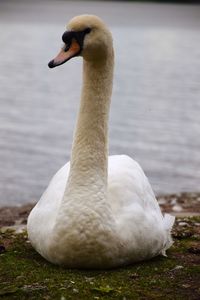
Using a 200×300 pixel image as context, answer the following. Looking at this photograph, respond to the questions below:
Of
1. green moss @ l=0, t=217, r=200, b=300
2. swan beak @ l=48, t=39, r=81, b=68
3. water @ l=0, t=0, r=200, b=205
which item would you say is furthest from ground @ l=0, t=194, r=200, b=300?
water @ l=0, t=0, r=200, b=205

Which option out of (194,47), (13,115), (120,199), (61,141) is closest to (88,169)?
(120,199)

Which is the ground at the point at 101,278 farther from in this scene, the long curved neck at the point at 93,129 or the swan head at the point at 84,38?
the swan head at the point at 84,38

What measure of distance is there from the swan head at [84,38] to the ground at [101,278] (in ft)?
5.53

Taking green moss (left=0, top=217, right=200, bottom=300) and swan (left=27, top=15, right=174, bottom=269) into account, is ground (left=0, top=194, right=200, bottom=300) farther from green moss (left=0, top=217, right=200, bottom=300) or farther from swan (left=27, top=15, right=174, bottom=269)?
swan (left=27, top=15, right=174, bottom=269)

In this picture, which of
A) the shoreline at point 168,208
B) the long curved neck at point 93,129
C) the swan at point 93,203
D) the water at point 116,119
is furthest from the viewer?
the water at point 116,119

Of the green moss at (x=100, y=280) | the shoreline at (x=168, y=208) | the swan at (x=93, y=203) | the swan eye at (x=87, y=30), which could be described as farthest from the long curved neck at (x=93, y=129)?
the shoreline at (x=168, y=208)

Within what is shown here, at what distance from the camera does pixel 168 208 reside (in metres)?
11.2

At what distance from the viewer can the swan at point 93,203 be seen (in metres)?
6.17

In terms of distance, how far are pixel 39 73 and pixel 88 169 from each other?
2694 cm

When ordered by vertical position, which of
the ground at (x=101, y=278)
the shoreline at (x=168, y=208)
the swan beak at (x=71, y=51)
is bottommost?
the shoreline at (x=168, y=208)

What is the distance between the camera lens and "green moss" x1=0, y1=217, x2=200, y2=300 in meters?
5.65

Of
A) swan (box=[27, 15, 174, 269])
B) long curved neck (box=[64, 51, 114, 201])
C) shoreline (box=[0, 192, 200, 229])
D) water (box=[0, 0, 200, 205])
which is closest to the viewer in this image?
swan (box=[27, 15, 174, 269])

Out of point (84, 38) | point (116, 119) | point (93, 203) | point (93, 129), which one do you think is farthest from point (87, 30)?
point (116, 119)

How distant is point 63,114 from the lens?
22.1 metres
